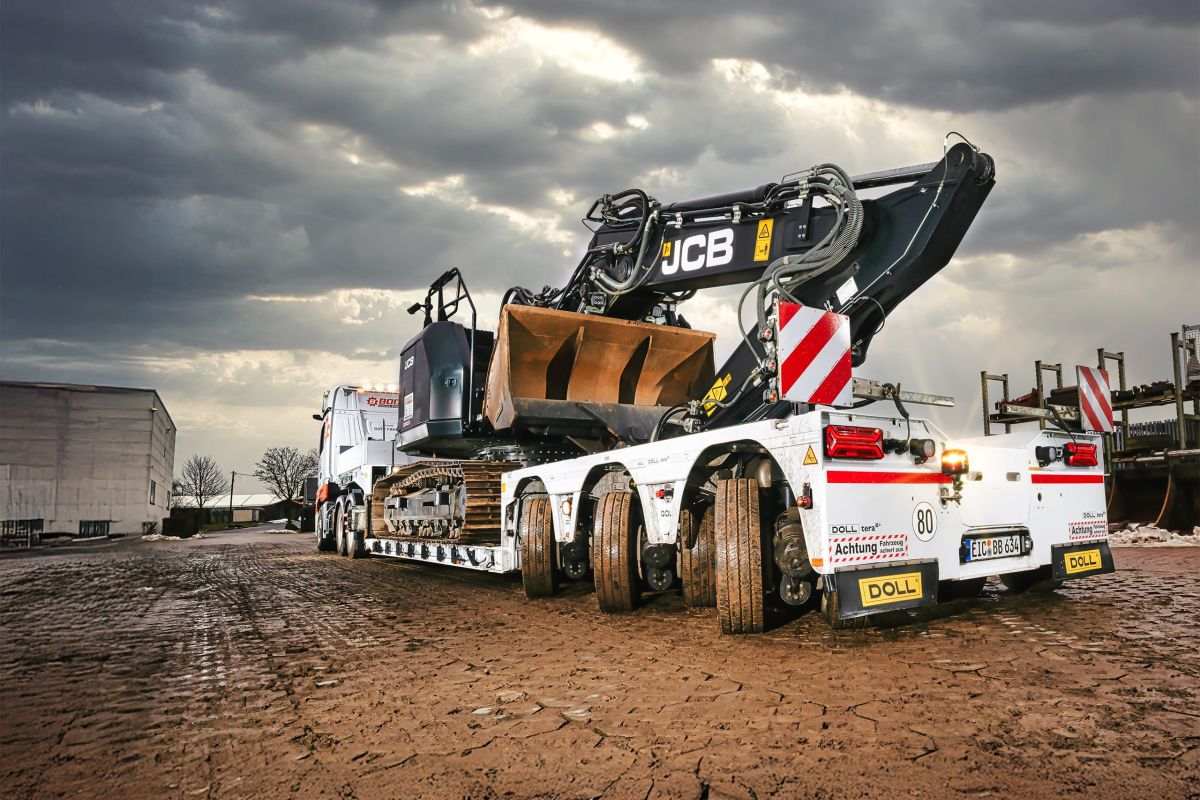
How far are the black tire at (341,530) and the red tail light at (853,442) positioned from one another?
11.1 metres

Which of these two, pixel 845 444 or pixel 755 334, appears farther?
pixel 755 334

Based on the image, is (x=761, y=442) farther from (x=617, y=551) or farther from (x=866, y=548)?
(x=617, y=551)

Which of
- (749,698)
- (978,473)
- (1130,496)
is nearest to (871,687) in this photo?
(749,698)

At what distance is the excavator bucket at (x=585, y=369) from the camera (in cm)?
769

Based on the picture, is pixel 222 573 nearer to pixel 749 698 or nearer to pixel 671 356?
pixel 671 356

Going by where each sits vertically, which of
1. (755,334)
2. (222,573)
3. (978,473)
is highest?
(755,334)

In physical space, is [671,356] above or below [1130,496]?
above

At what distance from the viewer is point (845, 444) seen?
4.41 meters

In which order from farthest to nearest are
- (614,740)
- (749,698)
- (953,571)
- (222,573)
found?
1. (222,573)
2. (953,571)
3. (749,698)
4. (614,740)

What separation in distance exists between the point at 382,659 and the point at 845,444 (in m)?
2.90

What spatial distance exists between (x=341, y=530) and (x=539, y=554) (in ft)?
27.2

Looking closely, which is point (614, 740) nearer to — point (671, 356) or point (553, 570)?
point (553, 570)

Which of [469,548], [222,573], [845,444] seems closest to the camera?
[845,444]

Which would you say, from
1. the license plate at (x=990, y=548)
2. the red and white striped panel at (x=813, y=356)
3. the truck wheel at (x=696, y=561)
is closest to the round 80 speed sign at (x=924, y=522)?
the license plate at (x=990, y=548)
